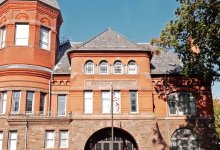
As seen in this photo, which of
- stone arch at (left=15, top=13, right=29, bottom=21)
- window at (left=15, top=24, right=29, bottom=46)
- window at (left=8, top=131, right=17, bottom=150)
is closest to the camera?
window at (left=8, top=131, right=17, bottom=150)

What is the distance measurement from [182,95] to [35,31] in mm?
14306

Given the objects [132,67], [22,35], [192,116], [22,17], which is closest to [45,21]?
[22,17]

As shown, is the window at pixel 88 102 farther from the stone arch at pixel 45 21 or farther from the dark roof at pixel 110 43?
the stone arch at pixel 45 21

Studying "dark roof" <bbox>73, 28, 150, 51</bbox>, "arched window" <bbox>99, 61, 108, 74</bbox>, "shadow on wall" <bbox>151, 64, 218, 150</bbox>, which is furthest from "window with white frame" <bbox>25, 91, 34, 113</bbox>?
"shadow on wall" <bbox>151, 64, 218, 150</bbox>

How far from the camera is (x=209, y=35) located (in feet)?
74.4

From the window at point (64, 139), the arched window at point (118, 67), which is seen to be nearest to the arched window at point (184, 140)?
the arched window at point (118, 67)

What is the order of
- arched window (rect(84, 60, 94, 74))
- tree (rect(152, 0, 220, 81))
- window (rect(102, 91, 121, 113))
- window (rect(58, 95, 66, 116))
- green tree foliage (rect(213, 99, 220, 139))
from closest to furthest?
tree (rect(152, 0, 220, 81))
window (rect(102, 91, 121, 113))
arched window (rect(84, 60, 94, 74))
window (rect(58, 95, 66, 116))
green tree foliage (rect(213, 99, 220, 139))

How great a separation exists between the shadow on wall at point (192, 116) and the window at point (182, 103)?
0.32m

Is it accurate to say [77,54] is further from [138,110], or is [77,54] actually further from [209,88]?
[209,88]

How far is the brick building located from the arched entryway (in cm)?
8

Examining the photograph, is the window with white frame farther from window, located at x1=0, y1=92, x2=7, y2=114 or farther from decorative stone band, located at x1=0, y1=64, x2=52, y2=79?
window, located at x1=0, y1=92, x2=7, y2=114

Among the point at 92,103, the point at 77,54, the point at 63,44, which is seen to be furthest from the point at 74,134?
the point at 63,44

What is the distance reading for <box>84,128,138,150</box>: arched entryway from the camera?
2898 cm

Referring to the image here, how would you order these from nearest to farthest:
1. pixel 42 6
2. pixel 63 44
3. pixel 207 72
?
pixel 207 72 < pixel 42 6 < pixel 63 44
